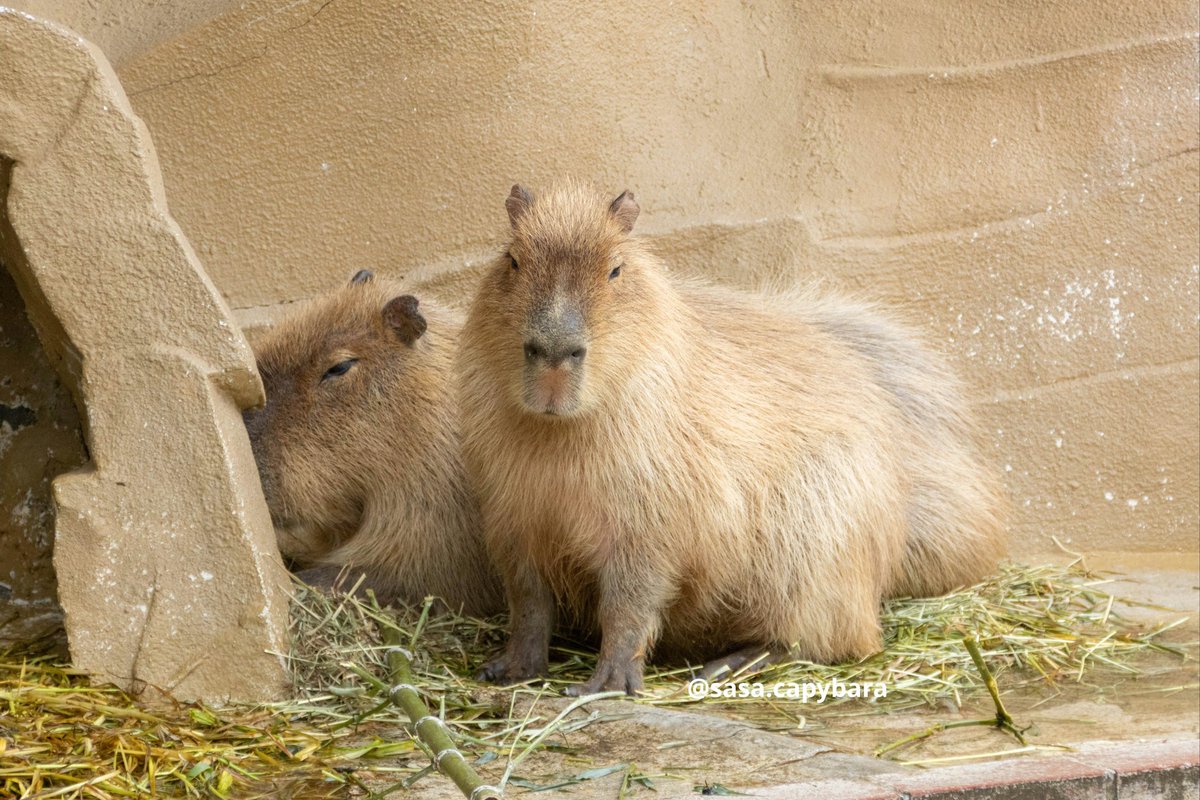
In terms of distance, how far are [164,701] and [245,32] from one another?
2.75m

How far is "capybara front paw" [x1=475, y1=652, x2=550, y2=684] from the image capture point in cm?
452

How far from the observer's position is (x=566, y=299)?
160 inches

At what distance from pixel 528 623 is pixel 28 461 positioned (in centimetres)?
164

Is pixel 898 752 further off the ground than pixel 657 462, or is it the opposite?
pixel 657 462

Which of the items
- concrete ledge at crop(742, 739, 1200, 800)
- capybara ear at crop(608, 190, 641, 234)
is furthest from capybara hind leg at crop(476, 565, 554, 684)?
concrete ledge at crop(742, 739, 1200, 800)

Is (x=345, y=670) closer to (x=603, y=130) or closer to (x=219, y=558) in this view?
(x=219, y=558)

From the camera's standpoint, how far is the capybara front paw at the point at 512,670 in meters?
4.52

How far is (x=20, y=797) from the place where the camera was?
11.2 feet

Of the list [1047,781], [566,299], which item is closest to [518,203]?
[566,299]

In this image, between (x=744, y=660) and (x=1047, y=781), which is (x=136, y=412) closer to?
(x=744, y=660)

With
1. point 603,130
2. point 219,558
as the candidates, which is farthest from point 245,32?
point 219,558

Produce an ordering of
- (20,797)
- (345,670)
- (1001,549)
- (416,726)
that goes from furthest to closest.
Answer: (1001,549), (345,670), (416,726), (20,797)

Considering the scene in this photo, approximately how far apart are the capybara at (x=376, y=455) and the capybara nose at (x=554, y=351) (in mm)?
1166

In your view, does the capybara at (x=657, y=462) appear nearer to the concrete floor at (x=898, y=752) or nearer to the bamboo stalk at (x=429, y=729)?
the bamboo stalk at (x=429, y=729)
